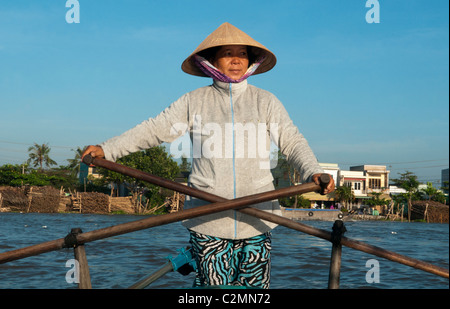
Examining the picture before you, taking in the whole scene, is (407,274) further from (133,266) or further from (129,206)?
(129,206)

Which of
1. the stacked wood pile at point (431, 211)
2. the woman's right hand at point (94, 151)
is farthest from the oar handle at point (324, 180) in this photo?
the stacked wood pile at point (431, 211)

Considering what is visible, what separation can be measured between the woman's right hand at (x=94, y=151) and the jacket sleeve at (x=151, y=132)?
2 centimetres

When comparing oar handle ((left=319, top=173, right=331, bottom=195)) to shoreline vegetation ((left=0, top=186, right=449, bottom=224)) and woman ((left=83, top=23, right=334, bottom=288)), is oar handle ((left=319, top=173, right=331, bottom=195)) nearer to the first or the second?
woman ((left=83, top=23, right=334, bottom=288))

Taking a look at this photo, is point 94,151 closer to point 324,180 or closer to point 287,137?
point 287,137

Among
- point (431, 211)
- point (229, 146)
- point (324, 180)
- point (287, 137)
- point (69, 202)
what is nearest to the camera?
point (324, 180)

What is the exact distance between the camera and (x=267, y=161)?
2.36 m

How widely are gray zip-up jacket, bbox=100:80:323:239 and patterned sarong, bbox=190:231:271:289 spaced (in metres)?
0.05

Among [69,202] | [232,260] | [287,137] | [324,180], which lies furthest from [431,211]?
[324,180]

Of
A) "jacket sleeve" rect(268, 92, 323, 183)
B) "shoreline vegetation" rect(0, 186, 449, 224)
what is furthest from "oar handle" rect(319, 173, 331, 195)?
"shoreline vegetation" rect(0, 186, 449, 224)

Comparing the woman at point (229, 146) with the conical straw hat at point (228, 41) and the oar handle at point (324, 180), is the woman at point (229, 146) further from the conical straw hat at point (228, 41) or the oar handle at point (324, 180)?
the oar handle at point (324, 180)

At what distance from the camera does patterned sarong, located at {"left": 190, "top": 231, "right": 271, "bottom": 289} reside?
229cm

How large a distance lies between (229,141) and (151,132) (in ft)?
1.46

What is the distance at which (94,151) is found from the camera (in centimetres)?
238
